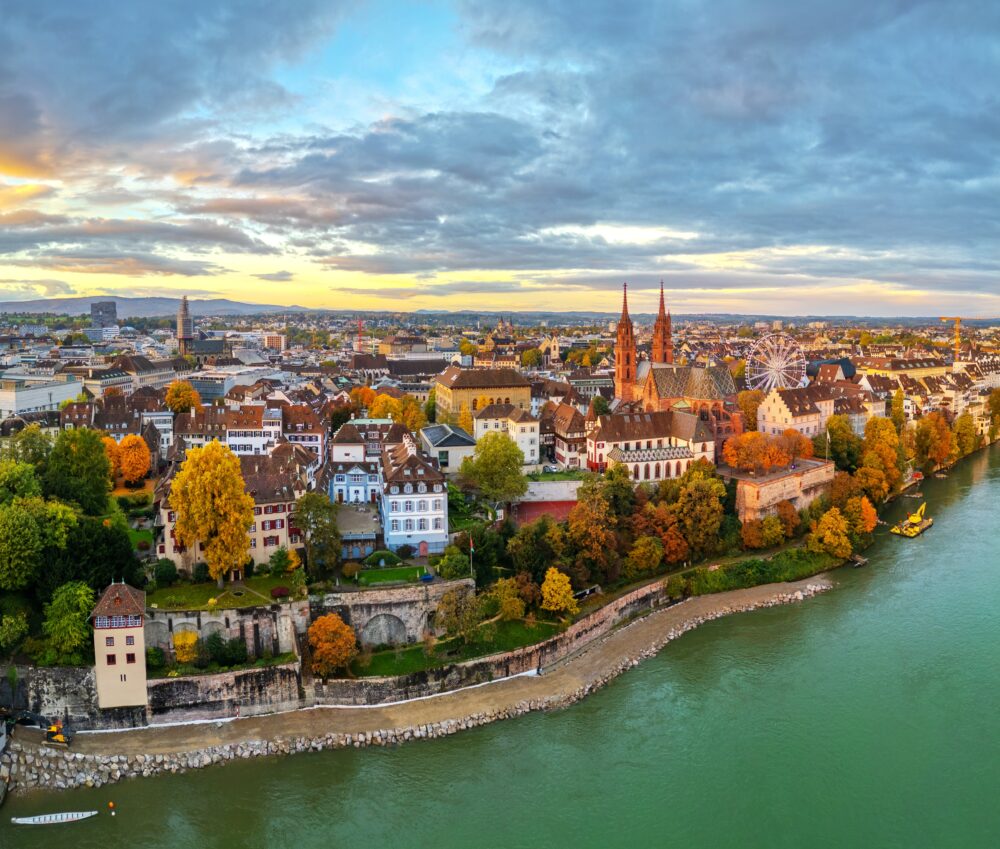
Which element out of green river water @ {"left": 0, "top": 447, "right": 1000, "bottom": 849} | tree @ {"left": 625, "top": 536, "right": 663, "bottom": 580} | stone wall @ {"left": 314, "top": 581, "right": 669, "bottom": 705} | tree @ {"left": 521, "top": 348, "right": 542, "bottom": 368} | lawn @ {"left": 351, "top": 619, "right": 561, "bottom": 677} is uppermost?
tree @ {"left": 521, "top": 348, "right": 542, "bottom": 368}

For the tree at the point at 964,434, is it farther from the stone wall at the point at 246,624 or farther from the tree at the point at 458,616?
the stone wall at the point at 246,624

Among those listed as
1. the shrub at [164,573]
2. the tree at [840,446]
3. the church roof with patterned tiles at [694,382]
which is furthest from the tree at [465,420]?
the shrub at [164,573]

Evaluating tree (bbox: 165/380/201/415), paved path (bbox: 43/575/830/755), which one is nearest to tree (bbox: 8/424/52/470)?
paved path (bbox: 43/575/830/755)

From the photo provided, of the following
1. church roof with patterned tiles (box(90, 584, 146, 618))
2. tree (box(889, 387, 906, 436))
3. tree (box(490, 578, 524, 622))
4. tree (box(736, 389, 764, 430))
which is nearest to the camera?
church roof with patterned tiles (box(90, 584, 146, 618))

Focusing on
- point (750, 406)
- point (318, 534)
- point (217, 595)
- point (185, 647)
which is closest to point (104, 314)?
point (750, 406)

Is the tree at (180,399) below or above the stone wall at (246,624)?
above

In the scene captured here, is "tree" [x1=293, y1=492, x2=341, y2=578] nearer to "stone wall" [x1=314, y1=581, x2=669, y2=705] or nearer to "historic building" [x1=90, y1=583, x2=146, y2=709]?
"stone wall" [x1=314, y1=581, x2=669, y2=705]

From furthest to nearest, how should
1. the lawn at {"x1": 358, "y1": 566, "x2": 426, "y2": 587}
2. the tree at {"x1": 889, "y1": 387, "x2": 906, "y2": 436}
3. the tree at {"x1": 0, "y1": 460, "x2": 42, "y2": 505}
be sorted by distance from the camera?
1. the tree at {"x1": 889, "y1": 387, "x2": 906, "y2": 436}
2. the tree at {"x1": 0, "y1": 460, "x2": 42, "y2": 505}
3. the lawn at {"x1": 358, "y1": 566, "x2": 426, "y2": 587}
